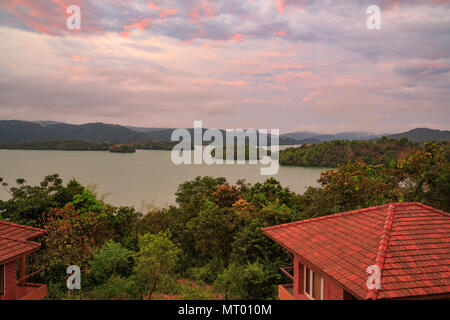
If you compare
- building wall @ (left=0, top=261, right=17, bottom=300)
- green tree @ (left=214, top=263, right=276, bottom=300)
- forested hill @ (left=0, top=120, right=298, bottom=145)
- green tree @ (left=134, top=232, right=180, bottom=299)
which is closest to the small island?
forested hill @ (left=0, top=120, right=298, bottom=145)

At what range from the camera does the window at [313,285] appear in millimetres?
7391

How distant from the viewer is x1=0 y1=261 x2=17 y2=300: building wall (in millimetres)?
8773

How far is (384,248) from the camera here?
6.43 meters

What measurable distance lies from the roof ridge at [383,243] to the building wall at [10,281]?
924cm

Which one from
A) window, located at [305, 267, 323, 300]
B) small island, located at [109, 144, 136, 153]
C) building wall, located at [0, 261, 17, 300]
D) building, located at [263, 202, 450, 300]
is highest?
small island, located at [109, 144, 136, 153]

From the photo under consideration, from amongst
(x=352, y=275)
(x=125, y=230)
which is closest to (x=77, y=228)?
(x=125, y=230)

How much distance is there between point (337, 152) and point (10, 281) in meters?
70.9

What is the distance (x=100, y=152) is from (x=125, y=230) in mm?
78840

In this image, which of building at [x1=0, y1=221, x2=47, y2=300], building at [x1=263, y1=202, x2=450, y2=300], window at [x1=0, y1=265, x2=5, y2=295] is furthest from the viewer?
window at [x1=0, y1=265, x2=5, y2=295]

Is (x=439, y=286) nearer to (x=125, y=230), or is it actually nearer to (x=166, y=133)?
(x=125, y=230)

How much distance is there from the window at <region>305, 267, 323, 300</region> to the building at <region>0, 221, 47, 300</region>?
7371 mm

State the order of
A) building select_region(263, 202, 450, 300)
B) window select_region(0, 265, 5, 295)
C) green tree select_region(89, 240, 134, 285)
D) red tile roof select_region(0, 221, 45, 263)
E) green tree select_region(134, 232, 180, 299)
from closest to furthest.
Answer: building select_region(263, 202, 450, 300)
red tile roof select_region(0, 221, 45, 263)
window select_region(0, 265, 5, 295)
green tree select_region(134, 232, 180, 299)
green tree select_region(89, 240, 134, 285)

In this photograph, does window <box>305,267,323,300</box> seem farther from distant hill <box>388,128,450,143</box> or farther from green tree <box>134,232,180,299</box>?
distant hill <box>388,128,450,143</box>

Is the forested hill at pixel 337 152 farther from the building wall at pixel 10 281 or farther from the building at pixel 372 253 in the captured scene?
the building wall at pixel 10 281
